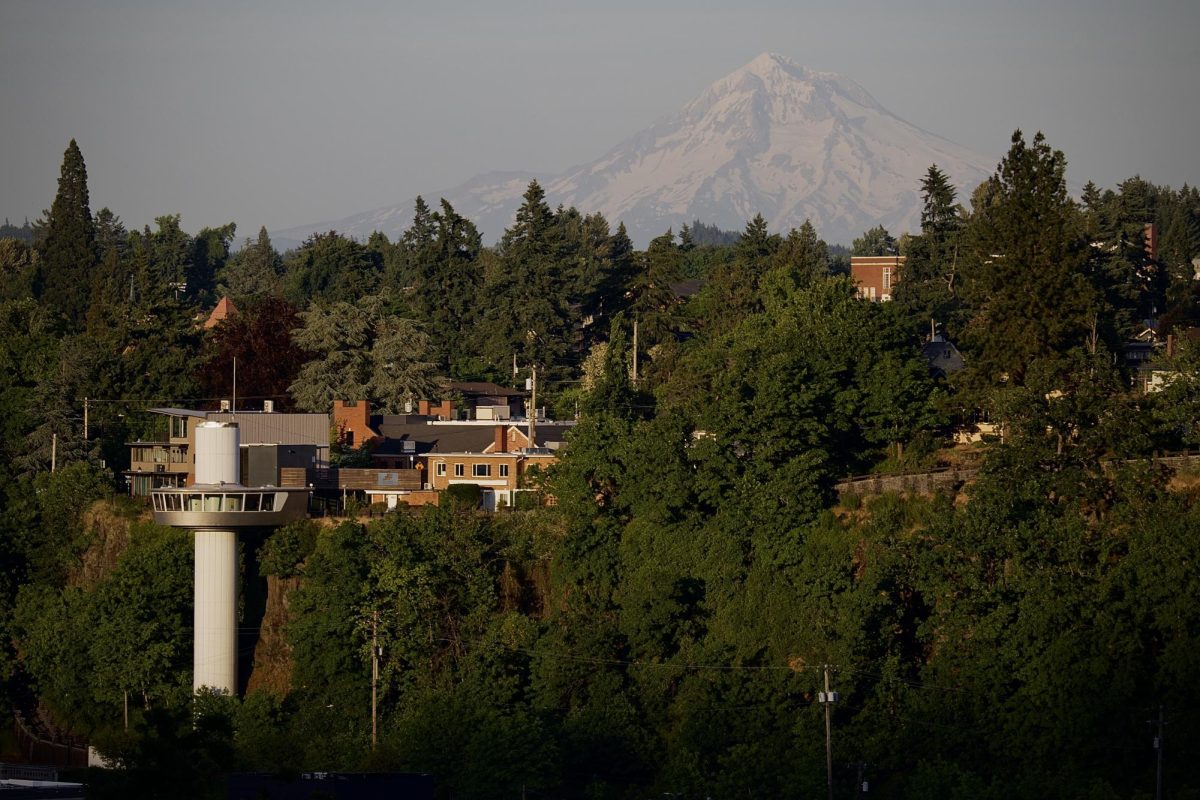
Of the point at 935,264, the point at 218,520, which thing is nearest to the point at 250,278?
the point at 935,264

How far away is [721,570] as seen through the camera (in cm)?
7531

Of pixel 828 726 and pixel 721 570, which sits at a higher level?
pixel 721 570

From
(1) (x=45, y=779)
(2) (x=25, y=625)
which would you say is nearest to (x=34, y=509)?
(2) (x=25, y=625)

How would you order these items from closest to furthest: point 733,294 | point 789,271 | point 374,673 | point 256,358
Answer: point 374,673
point 789,271
point 733,294
point 256,358

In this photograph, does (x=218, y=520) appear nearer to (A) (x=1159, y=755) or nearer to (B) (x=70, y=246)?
(A) (x=1159, y=755)

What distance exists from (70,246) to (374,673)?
7776 centimetres

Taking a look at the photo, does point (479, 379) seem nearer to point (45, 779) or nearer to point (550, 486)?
point (550, 486)

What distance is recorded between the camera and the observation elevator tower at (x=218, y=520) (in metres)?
82.4

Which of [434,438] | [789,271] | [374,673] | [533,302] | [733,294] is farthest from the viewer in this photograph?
[533,302]

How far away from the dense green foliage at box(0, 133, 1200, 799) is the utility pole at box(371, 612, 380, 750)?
0.26 metres

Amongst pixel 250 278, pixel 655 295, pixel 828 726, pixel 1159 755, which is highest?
pixel 250 278

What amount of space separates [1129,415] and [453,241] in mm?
60516

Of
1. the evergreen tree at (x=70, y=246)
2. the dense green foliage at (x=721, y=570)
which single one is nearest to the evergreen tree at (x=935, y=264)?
the dense green foliage at (x=721, y=570)

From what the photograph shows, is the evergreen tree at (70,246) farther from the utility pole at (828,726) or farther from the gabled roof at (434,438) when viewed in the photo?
the utility pole at (828,726)
